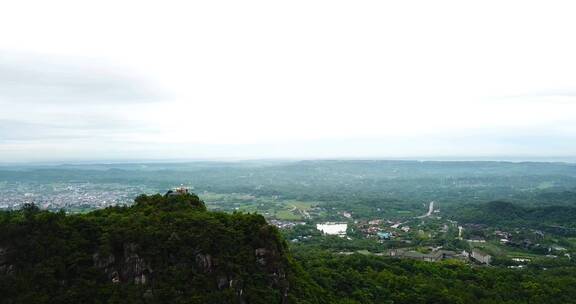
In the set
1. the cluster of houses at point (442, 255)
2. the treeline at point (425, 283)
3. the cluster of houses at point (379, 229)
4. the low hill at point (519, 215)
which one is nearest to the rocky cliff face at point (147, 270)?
the treeline at point (425, 283)

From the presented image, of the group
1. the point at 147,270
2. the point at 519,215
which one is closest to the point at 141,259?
the point at 147,270

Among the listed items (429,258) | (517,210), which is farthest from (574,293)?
(517,210)

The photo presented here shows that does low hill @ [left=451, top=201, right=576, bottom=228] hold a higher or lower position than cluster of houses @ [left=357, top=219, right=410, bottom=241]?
higher

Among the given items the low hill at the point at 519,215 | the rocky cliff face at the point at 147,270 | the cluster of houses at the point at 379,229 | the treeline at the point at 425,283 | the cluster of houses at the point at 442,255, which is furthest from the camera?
the low hill at the point at 519,215

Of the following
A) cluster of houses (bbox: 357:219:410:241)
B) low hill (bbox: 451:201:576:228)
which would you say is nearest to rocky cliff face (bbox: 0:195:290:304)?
cluster of houses (bbox: 357:219:410:241)

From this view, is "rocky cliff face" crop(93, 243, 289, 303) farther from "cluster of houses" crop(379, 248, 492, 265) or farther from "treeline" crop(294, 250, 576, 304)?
"cluster of houses" crop(379, 248, 492, 265)

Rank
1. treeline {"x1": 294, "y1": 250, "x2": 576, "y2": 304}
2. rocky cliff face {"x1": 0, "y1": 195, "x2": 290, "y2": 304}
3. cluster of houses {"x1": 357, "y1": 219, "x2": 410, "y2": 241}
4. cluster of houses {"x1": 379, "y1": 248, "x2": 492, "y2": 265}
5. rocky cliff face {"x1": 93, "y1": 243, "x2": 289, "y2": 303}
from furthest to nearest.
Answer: cluster of houses {"x1": 357, "y1": 219, "x2": 410, "y2": 241} → cluster of houses {"x1": 379, "y1": 248, "x2": 492, "y2": 265} → treeline {"x1": 294, "y1": 250, "x2": 576, "y2": 304} → rocky cliff face {"x1": 93, "y1": 243, "x2": 289, "y2": 303} → rocky cliff face {"x1": 0, "y1": 195, "x2": 290, "y2": 304}

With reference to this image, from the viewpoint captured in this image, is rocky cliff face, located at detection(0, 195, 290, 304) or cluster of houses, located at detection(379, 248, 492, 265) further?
cluster of houses, located at detection(379, 248, 492, 265)

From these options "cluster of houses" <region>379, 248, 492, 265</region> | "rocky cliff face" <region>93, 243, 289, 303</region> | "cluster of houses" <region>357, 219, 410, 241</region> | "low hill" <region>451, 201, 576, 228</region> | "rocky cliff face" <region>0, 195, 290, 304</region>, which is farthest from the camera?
"low hill" <region>451, 201, 576, 228</region>

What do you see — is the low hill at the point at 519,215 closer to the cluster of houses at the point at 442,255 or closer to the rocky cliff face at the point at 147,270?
the cluster of houses at the point at 442,255

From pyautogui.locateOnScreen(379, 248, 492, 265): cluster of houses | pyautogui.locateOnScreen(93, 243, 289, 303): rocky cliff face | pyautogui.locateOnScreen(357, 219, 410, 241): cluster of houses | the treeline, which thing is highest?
pyautogui.locateOnScreen(93, 243, 289, 303): rocky cliff face

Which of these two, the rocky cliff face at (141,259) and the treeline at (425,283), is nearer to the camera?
the rocky cliff face at (141,259)
